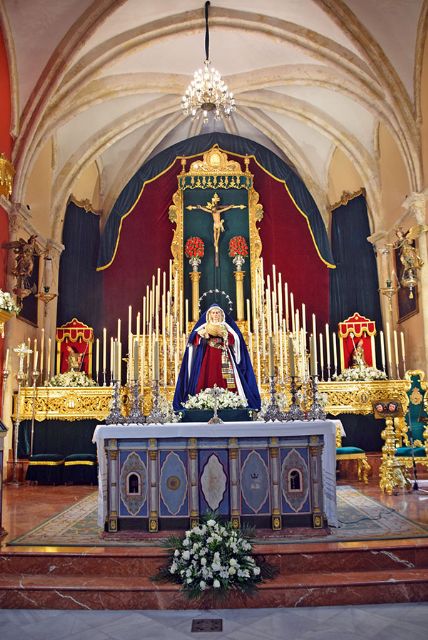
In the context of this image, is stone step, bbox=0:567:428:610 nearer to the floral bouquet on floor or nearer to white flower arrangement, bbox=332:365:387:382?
the floral bouquet on floor

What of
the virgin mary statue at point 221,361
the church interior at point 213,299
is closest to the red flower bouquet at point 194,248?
the church interior at point 213,299

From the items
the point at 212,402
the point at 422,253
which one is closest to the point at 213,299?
the point at 422,253

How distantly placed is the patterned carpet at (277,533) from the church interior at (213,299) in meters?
0.05

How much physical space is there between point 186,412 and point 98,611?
8.42ft

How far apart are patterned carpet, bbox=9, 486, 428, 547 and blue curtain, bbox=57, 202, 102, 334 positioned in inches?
312

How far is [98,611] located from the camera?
474 centimetres

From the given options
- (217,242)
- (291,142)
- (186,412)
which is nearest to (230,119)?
(291,142)

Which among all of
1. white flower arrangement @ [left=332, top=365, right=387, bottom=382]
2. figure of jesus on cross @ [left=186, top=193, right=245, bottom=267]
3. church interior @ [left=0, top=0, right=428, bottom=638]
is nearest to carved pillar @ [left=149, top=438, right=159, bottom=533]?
church interior @ [left=0, top=0, right=428, bottom=638]

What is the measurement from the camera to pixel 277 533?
5.79 meters

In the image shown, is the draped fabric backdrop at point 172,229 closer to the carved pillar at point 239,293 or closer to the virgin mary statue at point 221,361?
the carved pillar at point 239,293

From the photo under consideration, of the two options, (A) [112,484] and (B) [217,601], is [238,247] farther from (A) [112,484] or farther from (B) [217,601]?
(B) [217,601]

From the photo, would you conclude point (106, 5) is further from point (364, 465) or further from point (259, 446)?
point (364, 465)

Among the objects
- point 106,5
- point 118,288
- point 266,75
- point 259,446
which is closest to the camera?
point 259,446

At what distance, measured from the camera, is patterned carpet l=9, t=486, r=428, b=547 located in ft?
18.4
